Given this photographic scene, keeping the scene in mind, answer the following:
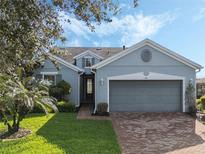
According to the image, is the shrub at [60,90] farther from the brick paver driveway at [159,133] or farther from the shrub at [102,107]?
the brick paver driveway at [159,133]

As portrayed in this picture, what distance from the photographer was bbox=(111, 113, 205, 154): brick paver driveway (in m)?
10.2

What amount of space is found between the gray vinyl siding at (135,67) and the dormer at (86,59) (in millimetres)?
6628

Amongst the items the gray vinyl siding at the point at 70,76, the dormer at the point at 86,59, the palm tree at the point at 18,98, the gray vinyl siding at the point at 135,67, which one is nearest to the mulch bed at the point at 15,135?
the palm tree at the point at 18,98

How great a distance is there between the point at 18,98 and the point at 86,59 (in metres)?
18.2

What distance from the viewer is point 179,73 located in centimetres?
1955

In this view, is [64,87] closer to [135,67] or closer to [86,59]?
[86,59]

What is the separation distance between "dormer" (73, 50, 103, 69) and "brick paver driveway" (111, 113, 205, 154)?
8.51 meters

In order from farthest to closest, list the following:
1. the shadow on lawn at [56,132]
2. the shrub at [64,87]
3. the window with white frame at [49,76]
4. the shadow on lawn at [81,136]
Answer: the window with white frame at [49,76] < the shrub at [64,87] < the shadow on lawn at [56,132] < the shadow on lawn at [81,136]

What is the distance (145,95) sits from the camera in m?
19.9

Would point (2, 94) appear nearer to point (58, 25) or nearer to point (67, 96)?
point (58, 25)

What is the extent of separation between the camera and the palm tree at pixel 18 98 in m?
6.61

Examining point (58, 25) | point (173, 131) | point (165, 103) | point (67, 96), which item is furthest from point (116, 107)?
point (58, 25)

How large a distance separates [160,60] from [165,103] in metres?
3.36

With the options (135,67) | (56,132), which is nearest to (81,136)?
(56,132)
